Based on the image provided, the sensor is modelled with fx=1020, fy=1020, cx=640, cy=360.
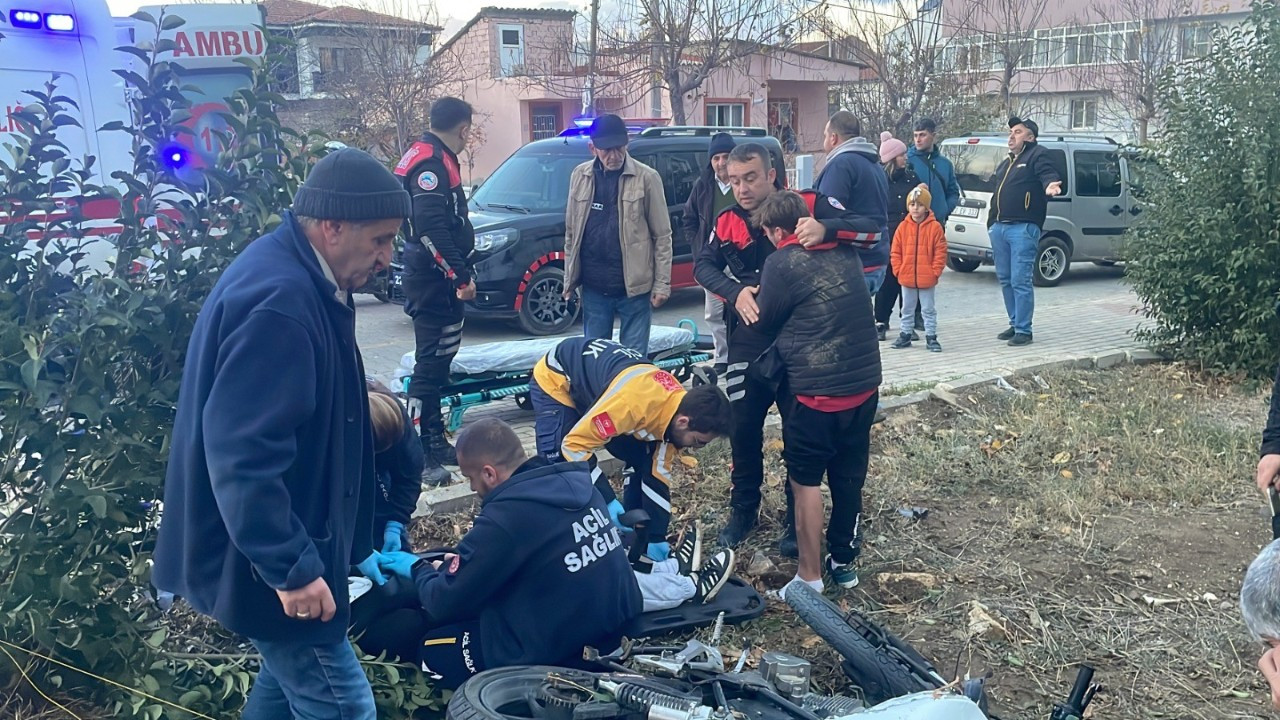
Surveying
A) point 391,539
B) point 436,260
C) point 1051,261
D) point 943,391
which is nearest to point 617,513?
point 391,539

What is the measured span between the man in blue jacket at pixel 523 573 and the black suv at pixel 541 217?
6.25m

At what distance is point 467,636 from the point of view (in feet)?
11.2

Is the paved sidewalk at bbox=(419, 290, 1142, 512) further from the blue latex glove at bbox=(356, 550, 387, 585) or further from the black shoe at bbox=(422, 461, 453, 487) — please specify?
the blue latex glove at bbox=(356, 550, 387, 585)

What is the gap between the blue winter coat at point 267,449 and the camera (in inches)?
88.6

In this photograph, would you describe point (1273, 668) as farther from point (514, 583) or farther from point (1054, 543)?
point (1054, 543)

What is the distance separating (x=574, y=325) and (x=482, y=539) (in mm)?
7495

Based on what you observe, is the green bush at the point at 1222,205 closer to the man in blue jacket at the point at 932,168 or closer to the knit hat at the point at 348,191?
the man in blue jacket at the point at 932,168

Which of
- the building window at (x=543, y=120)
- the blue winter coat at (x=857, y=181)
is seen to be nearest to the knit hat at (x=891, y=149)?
the blue winter coat at (x=857, y=181)

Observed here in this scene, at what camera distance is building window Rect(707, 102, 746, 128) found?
104 feet

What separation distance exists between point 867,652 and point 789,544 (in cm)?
138

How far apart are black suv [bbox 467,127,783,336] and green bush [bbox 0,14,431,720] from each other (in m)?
6.31

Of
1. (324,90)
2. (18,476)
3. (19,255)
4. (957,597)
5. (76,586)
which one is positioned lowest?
(957,597)

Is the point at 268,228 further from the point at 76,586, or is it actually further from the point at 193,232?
the point at 76,586

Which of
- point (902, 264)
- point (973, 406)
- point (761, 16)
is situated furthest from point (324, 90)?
point (973, 406)
